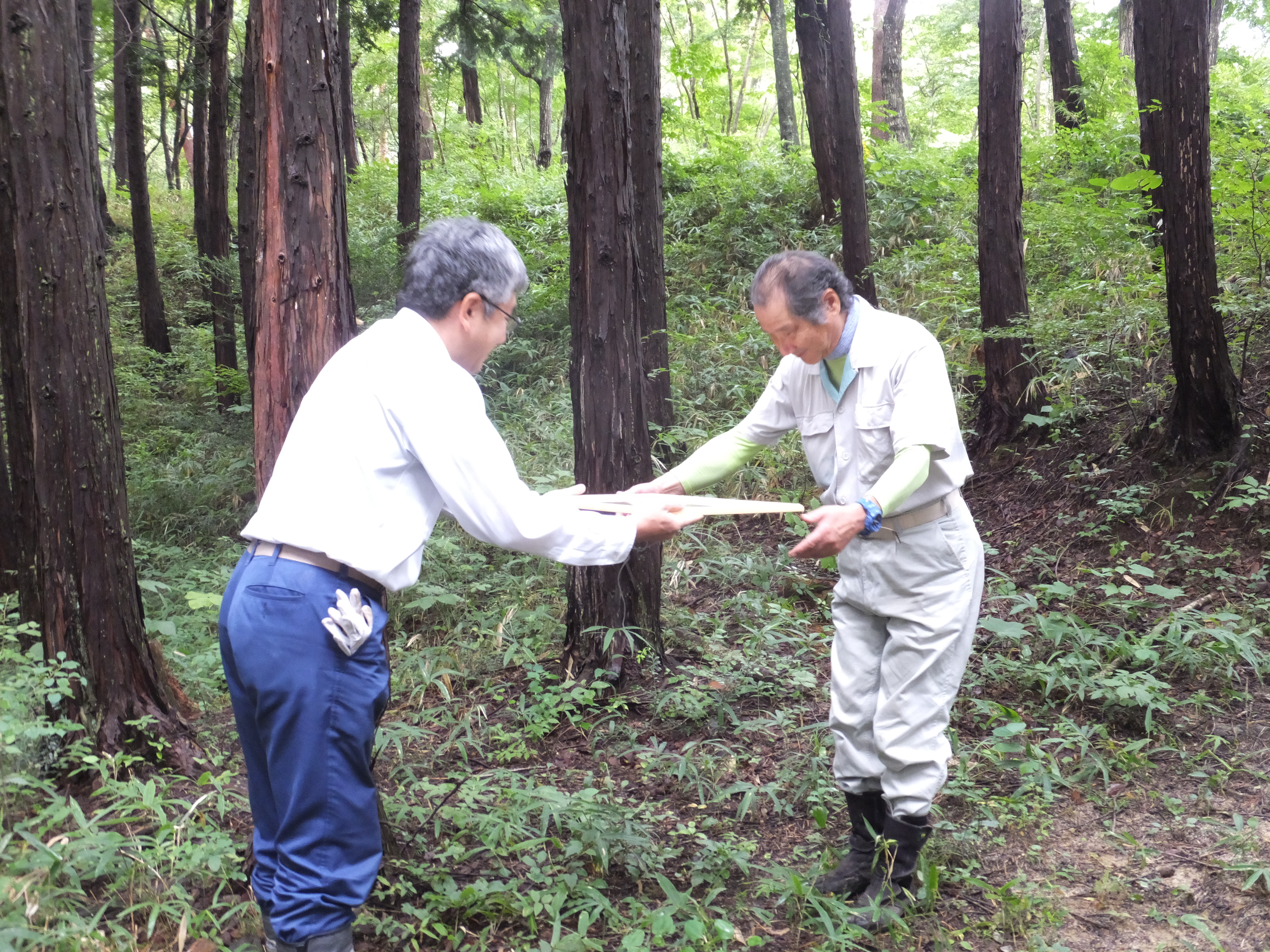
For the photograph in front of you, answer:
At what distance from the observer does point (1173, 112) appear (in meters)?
6.40

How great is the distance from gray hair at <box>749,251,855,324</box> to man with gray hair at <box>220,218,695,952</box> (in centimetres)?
111

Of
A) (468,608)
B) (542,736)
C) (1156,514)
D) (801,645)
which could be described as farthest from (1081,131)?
(542,736)

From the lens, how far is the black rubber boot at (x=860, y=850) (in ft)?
11.4

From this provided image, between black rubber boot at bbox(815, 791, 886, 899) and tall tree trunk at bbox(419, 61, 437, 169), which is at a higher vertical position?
tall tree trunk at bbox(419, 61, 437, 169)

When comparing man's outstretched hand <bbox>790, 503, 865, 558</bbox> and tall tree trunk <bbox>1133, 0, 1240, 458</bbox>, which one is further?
tall tree trunk <bbox>1133, 0, 1240, 458</bbox>

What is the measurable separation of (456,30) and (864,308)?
38.6ft

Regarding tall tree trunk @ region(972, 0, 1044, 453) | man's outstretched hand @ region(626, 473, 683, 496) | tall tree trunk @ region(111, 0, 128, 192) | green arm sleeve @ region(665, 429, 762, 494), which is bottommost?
man's outstretched hand @ region(626, 473, 683, 496)

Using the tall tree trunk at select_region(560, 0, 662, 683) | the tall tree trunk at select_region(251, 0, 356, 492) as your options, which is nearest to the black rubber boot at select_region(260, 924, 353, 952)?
the tall tree trunk at select_region(251, 0, 356, 492)

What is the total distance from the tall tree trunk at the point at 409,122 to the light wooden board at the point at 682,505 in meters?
9.99

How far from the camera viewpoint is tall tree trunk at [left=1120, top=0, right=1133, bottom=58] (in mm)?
17453

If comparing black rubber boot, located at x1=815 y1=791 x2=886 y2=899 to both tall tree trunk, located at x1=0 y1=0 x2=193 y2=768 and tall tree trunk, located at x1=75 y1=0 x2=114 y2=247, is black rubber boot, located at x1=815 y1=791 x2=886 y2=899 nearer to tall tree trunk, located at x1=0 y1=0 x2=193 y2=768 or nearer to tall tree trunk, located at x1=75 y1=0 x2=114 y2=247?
tall tree trunk, located at x1=0 y1=0 x2=193 y2=768

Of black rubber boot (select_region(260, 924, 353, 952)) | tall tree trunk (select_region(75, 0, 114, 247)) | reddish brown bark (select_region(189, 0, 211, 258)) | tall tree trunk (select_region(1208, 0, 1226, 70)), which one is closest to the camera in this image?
black rubber boot (select_region(260, 924, 353, 952))

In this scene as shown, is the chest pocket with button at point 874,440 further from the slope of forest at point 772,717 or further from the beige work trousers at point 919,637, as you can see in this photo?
the slope of forest at point 772,717

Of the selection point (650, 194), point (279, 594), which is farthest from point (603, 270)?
point (650, 194)
